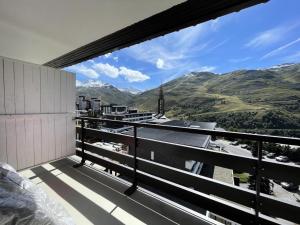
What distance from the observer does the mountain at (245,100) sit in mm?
5282

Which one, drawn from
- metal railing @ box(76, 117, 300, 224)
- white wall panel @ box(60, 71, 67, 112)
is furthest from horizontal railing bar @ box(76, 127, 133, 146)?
white wall panel @ box(60, 71, 67, 112)

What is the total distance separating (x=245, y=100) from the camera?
1186 centimetres

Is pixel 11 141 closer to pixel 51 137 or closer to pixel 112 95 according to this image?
pixel 51 137

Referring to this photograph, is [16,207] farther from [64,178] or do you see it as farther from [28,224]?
[64,178]

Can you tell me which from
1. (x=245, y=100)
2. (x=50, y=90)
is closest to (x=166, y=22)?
(x=50, y=90)

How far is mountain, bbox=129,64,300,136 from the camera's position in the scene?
528cm

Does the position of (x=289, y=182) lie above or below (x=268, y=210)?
above

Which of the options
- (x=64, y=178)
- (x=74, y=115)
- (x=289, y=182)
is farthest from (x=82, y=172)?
(x=289, y=182)

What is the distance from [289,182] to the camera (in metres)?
1.21

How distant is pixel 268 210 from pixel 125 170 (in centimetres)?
166

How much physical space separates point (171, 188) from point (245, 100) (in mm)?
11709

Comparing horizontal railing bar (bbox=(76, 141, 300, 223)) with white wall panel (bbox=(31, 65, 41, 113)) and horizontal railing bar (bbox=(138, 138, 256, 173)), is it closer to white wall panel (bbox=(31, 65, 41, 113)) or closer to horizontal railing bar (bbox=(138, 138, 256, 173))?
horizontal railing bar (bbox=(138, 138, 256, 173))

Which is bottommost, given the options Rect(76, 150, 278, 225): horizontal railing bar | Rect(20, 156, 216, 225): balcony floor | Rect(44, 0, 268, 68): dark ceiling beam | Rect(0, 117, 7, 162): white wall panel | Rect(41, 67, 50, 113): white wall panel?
Rect(20, 156, 216, 225): balcony floor

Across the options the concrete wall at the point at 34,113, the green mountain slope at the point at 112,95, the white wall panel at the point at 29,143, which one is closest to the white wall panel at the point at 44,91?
the concrete wall at the point at 34,113
